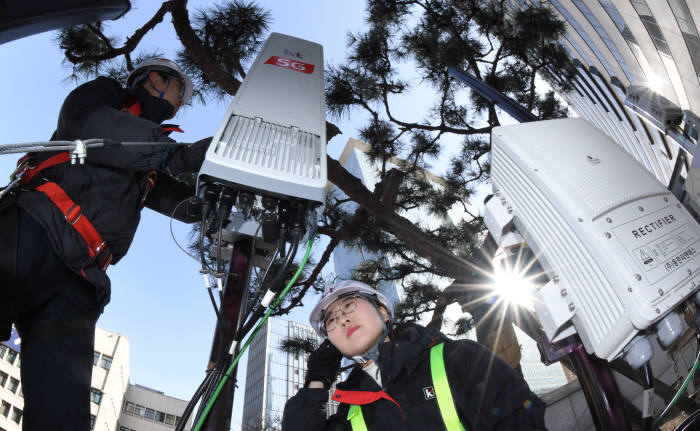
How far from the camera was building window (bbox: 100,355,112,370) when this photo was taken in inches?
1396

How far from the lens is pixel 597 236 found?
3.84ft

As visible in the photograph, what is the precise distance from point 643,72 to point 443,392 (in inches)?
326

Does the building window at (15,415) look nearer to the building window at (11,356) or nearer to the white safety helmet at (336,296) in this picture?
the building window at (11,356)

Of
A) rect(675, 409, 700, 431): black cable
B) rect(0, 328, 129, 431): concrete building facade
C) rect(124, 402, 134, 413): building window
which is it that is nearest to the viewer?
rect(675, 409, 700, 431): black cable

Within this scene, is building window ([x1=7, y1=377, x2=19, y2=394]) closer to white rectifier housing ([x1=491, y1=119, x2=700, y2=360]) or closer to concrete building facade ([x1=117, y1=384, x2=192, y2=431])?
concrete building facade ([x1=117, y1=384, x2=192, y2=431])

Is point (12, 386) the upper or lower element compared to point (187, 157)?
upper

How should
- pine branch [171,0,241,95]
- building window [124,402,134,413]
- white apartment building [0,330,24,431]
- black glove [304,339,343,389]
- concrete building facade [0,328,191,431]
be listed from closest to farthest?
black glove [304,339,343,389]
pine branch [171,0,241,95]
white apartment building [0,330,24,431]
concrete building facade [0,328,191,431]
building window [124,402,134,413]

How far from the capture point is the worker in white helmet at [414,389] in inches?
49.1

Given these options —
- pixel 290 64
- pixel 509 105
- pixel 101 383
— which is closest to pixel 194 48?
pixel 290 64

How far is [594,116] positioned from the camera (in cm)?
1266

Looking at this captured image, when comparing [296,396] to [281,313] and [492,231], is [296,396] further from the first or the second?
[281,313]

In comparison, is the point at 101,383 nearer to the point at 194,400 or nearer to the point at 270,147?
the point at 194,400

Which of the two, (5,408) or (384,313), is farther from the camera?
(5,408)

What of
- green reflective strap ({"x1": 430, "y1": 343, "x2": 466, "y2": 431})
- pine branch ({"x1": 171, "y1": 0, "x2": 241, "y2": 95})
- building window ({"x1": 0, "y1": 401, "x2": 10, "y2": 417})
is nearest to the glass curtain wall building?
green reflective strap ({"x1": 430, "y1": 343, "x2": 466, "y2": 431})
